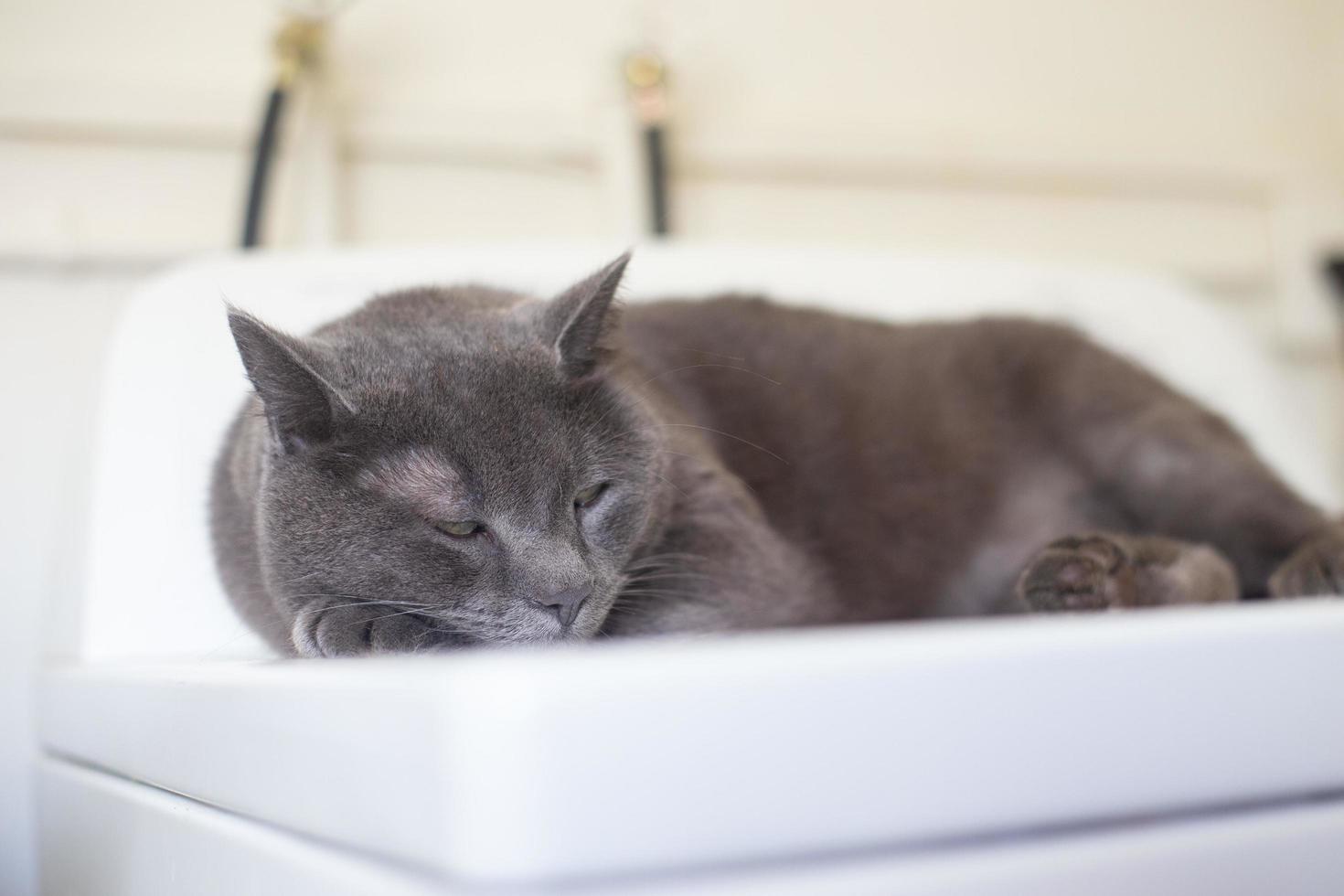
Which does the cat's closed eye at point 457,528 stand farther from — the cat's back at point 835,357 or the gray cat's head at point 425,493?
the cat's back at point 835,357

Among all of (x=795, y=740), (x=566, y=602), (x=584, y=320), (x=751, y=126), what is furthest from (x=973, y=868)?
(x=751, y=126)

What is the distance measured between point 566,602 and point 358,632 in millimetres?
151

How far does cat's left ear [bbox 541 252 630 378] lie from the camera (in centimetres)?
92

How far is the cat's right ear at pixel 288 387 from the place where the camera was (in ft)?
2.58

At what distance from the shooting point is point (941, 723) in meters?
0.48

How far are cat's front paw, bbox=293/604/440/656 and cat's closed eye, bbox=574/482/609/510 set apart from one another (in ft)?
0.50

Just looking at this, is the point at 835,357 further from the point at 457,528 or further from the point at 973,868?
the point at 973,868

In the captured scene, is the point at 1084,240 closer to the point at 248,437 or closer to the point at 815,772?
the point at 248,437

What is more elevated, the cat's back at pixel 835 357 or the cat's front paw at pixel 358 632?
the cat's back at pixel 835 357

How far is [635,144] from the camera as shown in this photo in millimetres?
1873

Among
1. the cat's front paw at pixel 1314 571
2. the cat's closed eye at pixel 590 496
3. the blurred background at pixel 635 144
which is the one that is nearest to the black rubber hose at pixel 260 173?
the blurred background at pixel 635 144

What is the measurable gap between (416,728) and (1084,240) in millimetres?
2087

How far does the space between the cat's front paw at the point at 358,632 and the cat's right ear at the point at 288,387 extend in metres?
0.13

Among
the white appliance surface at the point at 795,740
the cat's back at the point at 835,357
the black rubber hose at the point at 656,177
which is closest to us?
the white appliance surface at the point at 795,740
